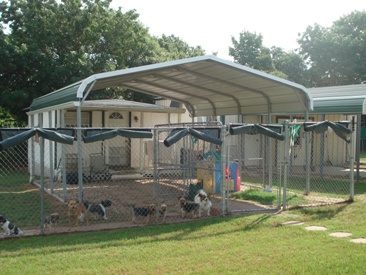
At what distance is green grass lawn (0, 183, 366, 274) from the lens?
18.0ft

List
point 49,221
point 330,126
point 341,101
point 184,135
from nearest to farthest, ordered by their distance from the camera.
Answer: point 49,221 < point 184,135 < point 330,126 < point 341,101

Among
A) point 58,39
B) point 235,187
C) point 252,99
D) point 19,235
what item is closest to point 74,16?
point 58,39

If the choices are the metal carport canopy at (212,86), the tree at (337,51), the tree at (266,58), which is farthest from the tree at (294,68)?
the metal carport canopy at (212,86)

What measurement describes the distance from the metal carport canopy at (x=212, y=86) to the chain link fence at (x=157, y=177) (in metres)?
1.00

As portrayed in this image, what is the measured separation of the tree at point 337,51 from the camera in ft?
116

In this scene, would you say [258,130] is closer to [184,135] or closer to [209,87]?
[184,135]

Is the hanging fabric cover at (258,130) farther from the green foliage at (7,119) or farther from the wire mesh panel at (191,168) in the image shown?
the green foliage at (7,119)

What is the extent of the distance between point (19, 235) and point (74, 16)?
16235mm

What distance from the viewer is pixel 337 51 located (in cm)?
3628

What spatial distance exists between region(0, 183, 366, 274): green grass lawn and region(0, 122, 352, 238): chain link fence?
82 cm

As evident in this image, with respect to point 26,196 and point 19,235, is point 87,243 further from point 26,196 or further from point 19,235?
point 26,196

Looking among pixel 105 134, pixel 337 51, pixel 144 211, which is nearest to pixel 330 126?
pixel 144 211

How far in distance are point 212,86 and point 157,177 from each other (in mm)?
3420

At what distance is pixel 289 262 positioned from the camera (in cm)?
570
